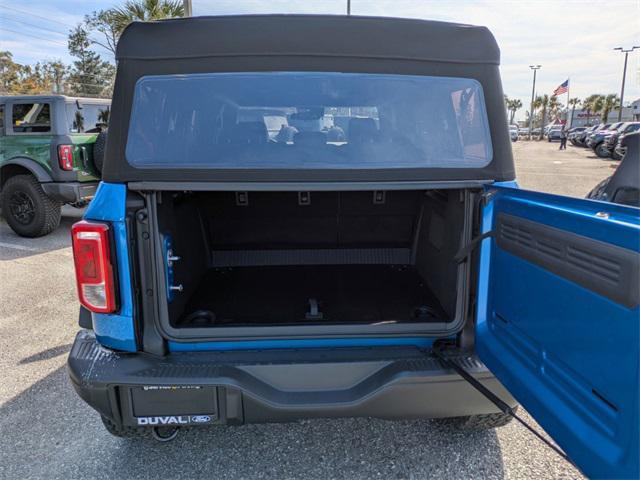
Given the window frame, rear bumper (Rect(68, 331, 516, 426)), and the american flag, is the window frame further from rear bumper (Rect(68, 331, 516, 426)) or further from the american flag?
the american flag

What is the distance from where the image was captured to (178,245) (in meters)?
2.57

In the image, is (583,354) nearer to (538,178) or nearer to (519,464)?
(519,464)

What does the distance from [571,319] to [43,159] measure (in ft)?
24.4

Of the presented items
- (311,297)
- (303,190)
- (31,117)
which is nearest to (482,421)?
(311,297)

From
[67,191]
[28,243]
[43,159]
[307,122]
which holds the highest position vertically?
[307,122]

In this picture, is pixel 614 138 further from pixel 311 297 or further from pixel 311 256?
pixel 311 297

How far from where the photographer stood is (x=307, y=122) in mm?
2135

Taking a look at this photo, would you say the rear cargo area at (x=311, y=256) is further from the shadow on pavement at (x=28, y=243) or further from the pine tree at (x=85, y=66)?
the pine tree at (x=85, y=66)

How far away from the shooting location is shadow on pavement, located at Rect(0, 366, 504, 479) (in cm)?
237

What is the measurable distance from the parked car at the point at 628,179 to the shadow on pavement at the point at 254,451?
1619 mm

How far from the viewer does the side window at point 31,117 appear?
6836 mm

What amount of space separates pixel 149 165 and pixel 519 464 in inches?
93.1

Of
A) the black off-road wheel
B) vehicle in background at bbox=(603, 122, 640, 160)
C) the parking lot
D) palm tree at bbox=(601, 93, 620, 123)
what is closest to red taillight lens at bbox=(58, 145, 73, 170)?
the black off-road wheel

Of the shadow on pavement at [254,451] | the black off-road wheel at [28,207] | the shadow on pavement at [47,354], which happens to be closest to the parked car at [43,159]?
the black off-road wheel at [28,207]
